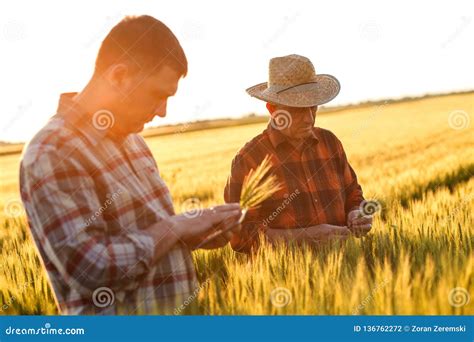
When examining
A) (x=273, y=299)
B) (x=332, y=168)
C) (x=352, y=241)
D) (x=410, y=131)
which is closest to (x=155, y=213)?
(x=273, y=299)

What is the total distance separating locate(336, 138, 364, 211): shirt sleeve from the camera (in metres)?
3.35

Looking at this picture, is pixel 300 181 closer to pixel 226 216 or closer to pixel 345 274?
pixel 345 274

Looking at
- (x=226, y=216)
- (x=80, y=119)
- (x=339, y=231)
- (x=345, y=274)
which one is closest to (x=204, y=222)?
(x=226, y=216)

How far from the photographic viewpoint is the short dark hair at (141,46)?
203 centimetres

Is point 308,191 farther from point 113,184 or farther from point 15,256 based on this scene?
point 15,256

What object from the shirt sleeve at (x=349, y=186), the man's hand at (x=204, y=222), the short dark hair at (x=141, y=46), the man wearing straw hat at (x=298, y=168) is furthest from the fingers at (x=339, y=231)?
→ the short dark hair at (x=141, y=46)

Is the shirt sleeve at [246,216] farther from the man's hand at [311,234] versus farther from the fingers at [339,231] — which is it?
the fingers at [339,231]

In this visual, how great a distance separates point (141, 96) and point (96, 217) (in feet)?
1.46

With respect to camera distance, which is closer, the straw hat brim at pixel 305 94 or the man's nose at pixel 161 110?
the man's nose at pixel 161 110

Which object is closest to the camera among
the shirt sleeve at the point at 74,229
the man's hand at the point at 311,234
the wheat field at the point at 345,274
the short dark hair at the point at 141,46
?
the shirt sleeve at the point at 74,229

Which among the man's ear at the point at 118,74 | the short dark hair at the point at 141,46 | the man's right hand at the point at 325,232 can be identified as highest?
the short dark hair at the point at 141,46

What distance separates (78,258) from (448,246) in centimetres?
181

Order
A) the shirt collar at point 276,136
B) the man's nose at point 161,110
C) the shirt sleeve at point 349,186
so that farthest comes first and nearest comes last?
the shirt sleeve at point 349,186
the shirt collar at point 276,136
the man's nose at point 161,110

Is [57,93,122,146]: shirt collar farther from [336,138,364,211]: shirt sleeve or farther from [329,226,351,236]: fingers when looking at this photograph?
[336,138,364,211]: shirt sleeve
